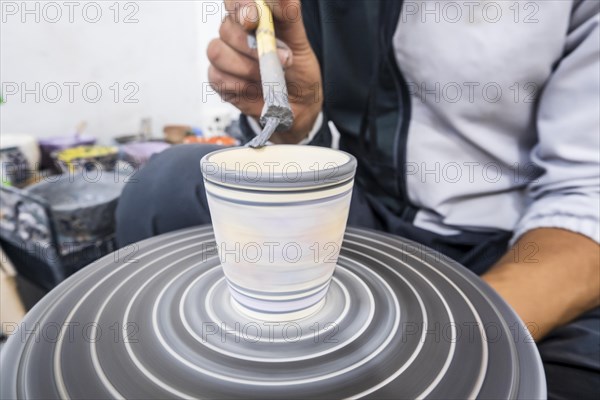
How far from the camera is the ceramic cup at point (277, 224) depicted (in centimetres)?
43

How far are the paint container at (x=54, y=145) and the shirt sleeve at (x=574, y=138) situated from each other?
1.88 meters

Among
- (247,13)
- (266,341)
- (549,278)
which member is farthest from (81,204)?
(549,278)

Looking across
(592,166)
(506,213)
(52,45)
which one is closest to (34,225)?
(52,45)

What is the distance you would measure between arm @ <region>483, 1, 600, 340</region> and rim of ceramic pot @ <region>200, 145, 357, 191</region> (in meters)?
0.38

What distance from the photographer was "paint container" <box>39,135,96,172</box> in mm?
1784

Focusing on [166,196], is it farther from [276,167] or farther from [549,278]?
[549,278]

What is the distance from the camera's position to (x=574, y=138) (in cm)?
79

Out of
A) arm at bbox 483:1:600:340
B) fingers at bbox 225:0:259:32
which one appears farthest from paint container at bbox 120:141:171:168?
arm at bbox 483:1:600:340

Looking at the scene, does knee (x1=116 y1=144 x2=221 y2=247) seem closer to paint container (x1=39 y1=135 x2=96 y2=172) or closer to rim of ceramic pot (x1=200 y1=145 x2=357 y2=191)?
rim of ceramic pot (x1=200 y1=145 x2=357 y2=191)

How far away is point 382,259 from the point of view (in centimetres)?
63

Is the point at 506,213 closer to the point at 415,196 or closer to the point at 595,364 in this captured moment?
the point at 415,196

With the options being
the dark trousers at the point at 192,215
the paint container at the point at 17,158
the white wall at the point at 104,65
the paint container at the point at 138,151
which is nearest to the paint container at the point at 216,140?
the paint container at the point at 138,151

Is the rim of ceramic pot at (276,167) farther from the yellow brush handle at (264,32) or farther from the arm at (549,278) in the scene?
the arm at (549,278)

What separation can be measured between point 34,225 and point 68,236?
0.12m
